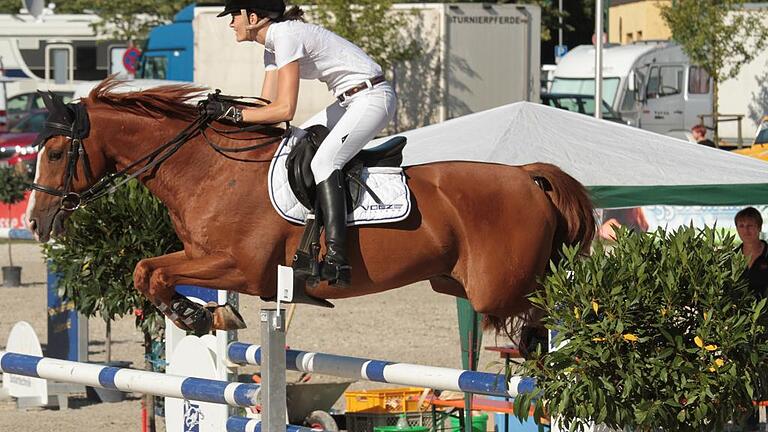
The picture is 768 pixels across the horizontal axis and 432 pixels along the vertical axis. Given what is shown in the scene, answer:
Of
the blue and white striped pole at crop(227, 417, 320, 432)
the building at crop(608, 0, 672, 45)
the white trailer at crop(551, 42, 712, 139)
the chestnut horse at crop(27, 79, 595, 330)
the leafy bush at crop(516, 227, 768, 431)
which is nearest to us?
the leafy bush at crop(516, 227, 768, 431)

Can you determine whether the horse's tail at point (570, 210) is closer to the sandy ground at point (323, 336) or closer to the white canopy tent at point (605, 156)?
the white canopy tent at point (605, 156)

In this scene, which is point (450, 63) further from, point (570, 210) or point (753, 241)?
point (570, 210)

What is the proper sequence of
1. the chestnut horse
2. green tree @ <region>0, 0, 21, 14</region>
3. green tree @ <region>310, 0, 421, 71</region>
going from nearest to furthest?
the chestnut horse < green tree @ <region>310, 0, 421, 71</region> < green tree @ <region>0, 0, 21, 14</region>

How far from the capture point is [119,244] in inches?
303

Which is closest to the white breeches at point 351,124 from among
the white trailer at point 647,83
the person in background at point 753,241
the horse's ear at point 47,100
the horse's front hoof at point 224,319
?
the horse's front hoof at point 224,319

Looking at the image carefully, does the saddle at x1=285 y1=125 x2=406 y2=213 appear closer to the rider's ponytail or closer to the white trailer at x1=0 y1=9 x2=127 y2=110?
the rider's ponytail

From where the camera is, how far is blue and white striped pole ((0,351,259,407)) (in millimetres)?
5637

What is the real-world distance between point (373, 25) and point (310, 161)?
2129 centimetres

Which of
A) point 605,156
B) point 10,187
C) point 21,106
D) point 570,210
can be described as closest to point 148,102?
point 570,210

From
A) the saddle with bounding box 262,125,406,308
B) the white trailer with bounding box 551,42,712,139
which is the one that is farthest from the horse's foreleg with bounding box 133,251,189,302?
the white trailer with bounding box 551,42,712,139

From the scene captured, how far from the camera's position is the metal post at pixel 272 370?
17.3ft

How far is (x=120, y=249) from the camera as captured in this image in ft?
25.3

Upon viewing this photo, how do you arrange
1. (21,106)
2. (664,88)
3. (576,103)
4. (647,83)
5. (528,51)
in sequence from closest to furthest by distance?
(528,51) < (576,103) < (647,83) < (664,88) < (21,106)

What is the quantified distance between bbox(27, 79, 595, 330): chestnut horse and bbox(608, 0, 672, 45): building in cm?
3394
